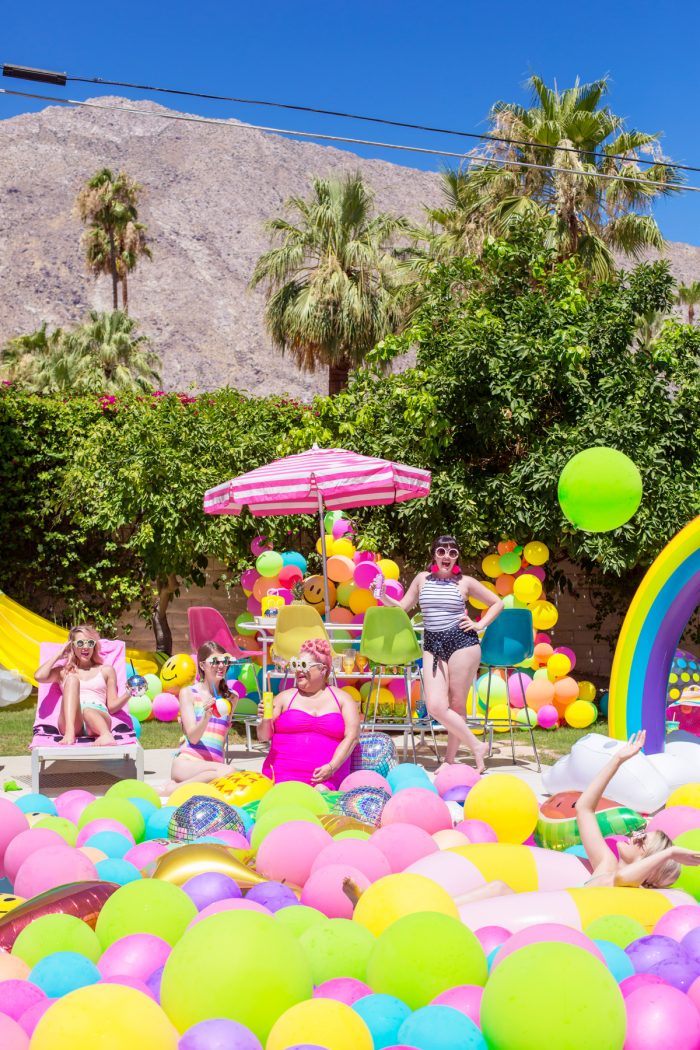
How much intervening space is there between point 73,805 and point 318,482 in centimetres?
335

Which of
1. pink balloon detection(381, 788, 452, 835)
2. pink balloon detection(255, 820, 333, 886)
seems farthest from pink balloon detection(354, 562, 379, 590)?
pink balloon detection(255, 820, 333, 886)

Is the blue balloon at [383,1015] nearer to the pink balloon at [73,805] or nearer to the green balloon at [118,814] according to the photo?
the green balloon at [118,814]

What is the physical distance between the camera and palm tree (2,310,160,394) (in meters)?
25.6

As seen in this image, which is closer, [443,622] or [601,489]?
[601,489]

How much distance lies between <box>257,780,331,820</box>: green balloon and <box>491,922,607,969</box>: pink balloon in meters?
1.71

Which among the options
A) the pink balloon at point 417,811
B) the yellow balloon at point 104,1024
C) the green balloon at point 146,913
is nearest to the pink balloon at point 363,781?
the pink balloon at point 417,811

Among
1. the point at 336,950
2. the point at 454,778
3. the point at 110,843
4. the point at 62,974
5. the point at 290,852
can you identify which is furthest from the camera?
the point at 454,778

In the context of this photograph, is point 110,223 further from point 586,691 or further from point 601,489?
point 601,489

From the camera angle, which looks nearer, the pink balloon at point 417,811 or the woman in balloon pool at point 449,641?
the pink balloon at point 417,811

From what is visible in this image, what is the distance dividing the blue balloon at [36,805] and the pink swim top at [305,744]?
1103 millimetres

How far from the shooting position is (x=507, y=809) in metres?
→ 4.34

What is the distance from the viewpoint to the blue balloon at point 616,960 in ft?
9.06

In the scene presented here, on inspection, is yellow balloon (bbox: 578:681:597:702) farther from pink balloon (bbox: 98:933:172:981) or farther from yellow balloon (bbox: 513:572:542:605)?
pink balloon (bbox: 98:933:172:981)

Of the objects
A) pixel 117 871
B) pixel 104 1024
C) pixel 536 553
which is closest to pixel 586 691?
pixel 536 553
